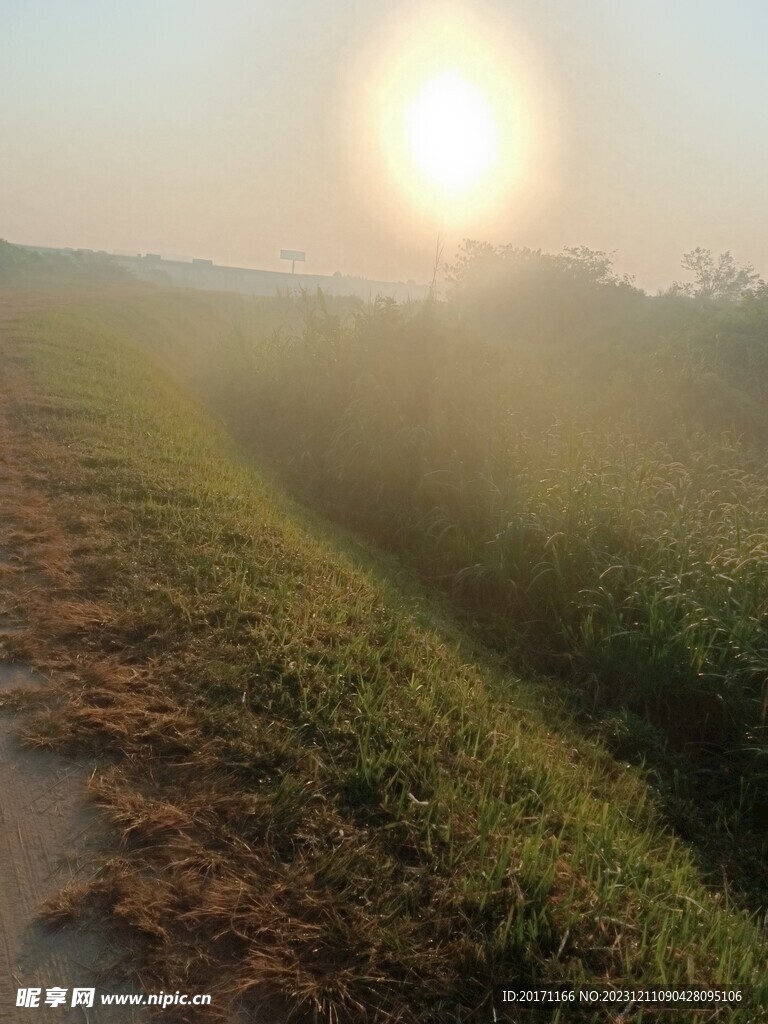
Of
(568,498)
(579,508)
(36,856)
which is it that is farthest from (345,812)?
(568,498)

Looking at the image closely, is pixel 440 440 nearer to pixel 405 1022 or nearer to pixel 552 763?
pixel 552 763

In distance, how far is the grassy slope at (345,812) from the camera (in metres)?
2.15

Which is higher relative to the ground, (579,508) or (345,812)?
(579,508)

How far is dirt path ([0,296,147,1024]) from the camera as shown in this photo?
197 centimetres

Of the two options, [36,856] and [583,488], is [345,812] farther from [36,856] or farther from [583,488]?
[583,488]

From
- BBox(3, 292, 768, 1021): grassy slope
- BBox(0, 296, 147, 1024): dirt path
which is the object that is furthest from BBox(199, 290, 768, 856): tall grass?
BBox(0, 296, 147, 1024): dirt path

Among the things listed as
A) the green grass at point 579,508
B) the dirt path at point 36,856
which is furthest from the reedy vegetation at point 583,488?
the dirt path at point 36,856

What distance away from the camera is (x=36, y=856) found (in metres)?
2.37

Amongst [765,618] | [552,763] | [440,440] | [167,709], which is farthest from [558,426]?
[167,709]

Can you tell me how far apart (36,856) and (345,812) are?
1.03 metres

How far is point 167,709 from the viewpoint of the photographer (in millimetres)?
3141

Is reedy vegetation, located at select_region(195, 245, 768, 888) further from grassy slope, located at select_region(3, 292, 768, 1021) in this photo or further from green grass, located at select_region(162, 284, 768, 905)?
grassy slope, located at select_region(3, 292, 768, 1021)

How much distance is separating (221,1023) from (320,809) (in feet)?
2.64

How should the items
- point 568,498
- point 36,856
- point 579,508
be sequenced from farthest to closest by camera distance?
point 568,498 < point 579,508 < point 36,856
